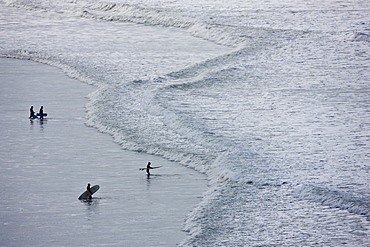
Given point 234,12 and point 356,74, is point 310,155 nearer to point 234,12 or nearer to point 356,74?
point 356,74

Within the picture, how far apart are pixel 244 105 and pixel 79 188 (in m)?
7.01

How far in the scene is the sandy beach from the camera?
9141mm

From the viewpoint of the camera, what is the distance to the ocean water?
9883mm

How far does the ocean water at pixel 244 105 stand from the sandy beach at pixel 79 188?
0.40 meters

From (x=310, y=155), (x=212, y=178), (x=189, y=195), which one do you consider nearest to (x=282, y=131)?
(x=310, y=155)

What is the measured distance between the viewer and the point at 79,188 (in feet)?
36.0

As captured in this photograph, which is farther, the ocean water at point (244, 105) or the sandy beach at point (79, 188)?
the ocean water at point (244, 105)

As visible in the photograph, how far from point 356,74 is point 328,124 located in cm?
618

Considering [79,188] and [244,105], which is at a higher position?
[244,105]

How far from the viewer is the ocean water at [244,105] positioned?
9883 mm

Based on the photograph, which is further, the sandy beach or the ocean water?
the ocean water

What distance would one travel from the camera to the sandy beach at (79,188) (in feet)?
30.0

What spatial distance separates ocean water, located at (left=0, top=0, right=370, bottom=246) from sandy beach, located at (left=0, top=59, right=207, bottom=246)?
402mm

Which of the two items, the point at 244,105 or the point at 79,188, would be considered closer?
the point at 79,188
